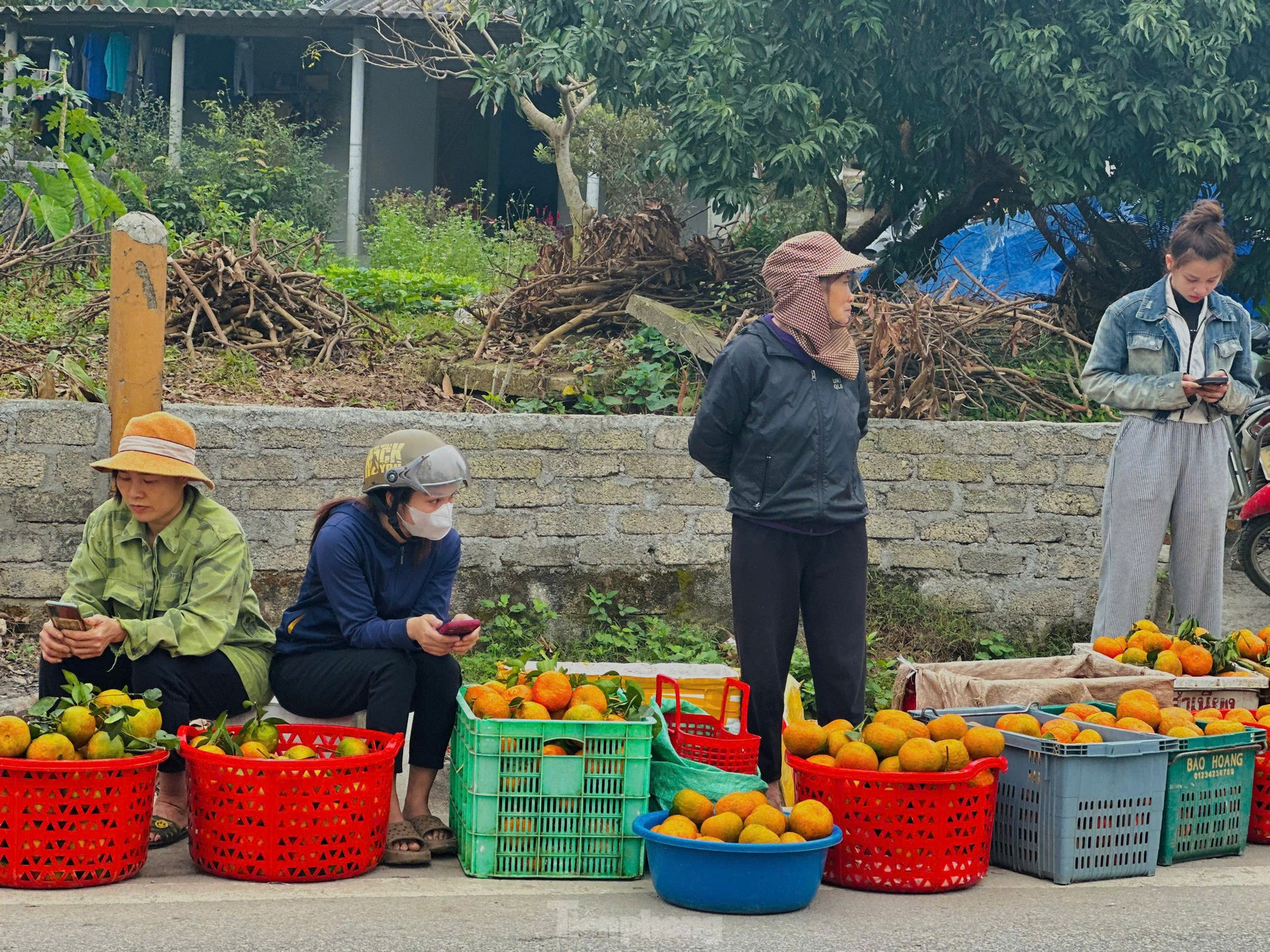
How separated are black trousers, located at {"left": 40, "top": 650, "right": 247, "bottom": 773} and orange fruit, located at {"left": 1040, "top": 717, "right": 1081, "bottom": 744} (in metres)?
2.65

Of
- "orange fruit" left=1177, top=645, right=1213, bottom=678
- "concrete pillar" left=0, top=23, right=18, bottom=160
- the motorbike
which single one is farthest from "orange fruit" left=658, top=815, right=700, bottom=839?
"concrete pillar" left=0, top=23, right=18, bottom=160

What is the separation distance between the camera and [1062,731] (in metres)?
4.66

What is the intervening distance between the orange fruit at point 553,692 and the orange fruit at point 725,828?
64cm

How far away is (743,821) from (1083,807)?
3.74ft

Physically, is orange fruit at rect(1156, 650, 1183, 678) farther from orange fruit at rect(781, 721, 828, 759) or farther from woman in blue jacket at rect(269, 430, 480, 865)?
woman in blue jacket at rect(269, 430, 480, 865)

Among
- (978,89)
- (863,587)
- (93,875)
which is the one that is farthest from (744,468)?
(978,89)

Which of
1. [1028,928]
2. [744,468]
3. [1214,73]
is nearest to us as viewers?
[1028,928]

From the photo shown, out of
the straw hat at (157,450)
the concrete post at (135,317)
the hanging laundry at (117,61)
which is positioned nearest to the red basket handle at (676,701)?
the straw hat at (157,450)

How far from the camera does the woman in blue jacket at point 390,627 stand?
15.1 ft

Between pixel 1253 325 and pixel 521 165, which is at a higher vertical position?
pixel 521 165

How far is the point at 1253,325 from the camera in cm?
837

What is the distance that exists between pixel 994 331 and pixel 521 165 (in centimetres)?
1150

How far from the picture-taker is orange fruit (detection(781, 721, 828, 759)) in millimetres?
4586

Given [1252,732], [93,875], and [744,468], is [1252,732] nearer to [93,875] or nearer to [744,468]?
[744,468]
